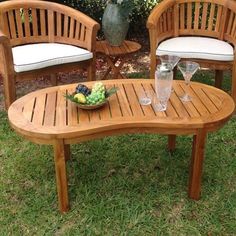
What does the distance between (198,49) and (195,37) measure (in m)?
0.46

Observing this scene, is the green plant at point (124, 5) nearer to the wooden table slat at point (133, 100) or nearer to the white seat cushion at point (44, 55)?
the white seat cushion at point (44, 55)

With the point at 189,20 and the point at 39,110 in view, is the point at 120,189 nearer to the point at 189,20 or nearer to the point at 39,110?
the point at 39,110

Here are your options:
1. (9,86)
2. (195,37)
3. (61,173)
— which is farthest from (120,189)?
(195,37)

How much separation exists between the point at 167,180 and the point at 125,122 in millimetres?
637

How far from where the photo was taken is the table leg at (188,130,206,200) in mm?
2098

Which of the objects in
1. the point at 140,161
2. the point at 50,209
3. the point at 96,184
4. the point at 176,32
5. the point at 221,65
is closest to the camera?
the point at 50,209

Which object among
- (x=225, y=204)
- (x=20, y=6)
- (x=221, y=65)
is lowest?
(x=225, y=204)

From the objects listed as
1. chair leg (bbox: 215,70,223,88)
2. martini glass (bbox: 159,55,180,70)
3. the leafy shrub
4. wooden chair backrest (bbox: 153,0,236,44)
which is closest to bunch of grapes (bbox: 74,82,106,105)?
martini glass (bbox: 159,55,180,70)

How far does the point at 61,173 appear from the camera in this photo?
2051 mm

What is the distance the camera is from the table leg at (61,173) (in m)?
1.97

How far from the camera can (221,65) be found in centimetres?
324

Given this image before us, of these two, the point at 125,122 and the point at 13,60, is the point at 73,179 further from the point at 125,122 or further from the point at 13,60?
the point at 13,60

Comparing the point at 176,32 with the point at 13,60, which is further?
the point at 176,32

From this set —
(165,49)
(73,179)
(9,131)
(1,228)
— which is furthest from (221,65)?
(1,228)
